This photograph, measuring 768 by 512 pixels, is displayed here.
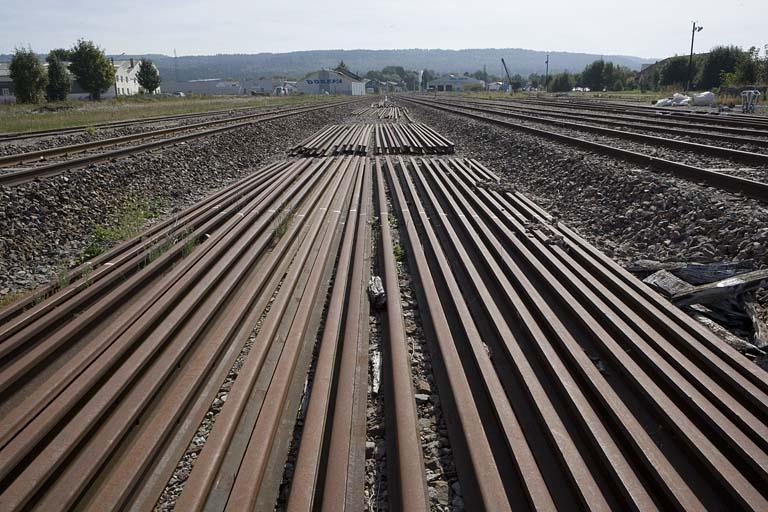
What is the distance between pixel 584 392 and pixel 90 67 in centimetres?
7158

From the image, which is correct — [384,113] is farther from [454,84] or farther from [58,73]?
[454,84]

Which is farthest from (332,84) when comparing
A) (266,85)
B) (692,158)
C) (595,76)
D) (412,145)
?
(692,158)

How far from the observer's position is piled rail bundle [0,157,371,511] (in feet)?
8.63

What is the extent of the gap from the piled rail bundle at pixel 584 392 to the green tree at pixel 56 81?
63648 millimetres

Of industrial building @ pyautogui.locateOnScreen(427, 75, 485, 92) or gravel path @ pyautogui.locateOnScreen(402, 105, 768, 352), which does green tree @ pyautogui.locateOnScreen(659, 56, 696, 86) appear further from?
gravel path @ pyautogui.locateOnScreen(402, 105, 768, 352)

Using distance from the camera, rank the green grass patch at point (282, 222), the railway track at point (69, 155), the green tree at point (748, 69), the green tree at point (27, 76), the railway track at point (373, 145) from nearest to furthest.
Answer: the green grass patch at point (282, 222) → the railway track at point (69, 155) → the railway track at point (373, 145) → the green tree at point (748, 69) → the green tree at point (27, 76)

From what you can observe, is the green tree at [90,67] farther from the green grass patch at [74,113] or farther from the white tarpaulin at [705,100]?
the white tarpaulin at [705,100]

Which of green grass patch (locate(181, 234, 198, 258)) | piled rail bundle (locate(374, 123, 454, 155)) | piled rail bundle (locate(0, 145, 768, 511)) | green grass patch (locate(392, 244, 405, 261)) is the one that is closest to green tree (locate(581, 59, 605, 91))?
piled rail bundle (locate(374, 123, 454, 155))

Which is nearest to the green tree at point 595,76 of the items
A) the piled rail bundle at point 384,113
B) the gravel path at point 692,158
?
the piled rail bundle at point 384,113

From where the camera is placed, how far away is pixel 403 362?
373cm

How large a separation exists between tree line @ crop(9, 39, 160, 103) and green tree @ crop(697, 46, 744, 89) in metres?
74.0

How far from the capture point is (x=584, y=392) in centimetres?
334

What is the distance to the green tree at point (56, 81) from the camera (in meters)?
53.7

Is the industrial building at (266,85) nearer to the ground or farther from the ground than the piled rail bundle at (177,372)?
farther from the ground
